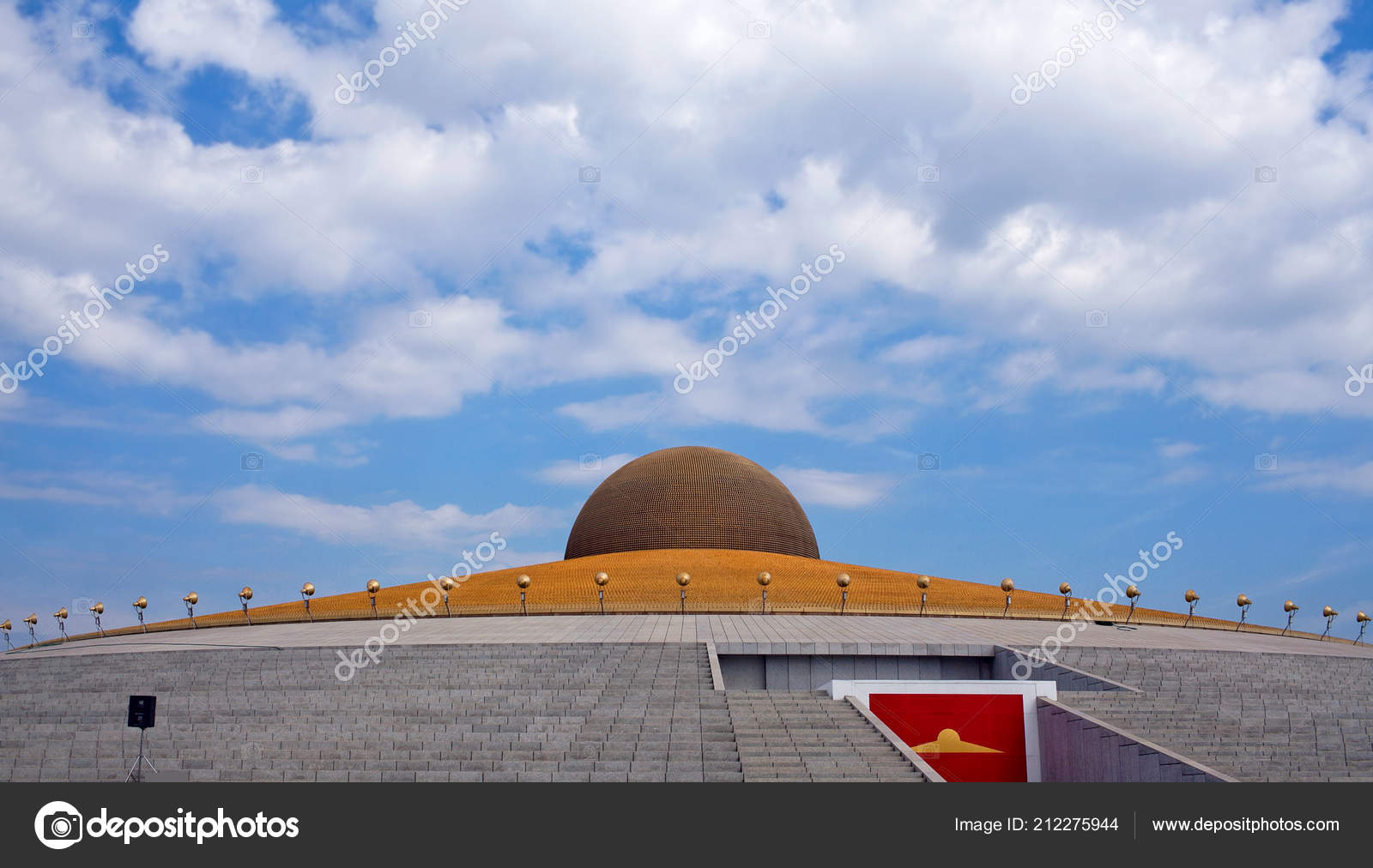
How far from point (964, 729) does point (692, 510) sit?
1738 cm

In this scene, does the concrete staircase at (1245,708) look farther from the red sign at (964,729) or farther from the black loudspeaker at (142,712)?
the black loudspeaker at (142,712)

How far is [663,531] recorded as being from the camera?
2792 centimetres

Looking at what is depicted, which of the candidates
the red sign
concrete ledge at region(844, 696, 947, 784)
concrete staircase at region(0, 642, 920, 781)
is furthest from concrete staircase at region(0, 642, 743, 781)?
the red sign

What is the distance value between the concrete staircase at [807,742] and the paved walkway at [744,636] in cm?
359

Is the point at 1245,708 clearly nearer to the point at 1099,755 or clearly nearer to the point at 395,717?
the point at 1099,755

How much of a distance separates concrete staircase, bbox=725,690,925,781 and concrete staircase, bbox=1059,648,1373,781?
2.85 meters

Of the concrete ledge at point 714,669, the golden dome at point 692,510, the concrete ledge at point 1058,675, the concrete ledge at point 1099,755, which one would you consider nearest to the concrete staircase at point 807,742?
the concrete ledge at point 714,669

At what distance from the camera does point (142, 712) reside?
8297 millimetres

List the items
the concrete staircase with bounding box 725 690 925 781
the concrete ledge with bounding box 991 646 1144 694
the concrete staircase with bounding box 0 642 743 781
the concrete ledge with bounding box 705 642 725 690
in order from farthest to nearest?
the concrete ledge with bounding box 991 646 1144 694
the concrete ledge with bounding box 705 642 725 690
the concrete staircase with bounding box 0 642 743 781
the concrete staircase with bounding box 725 690 925 781

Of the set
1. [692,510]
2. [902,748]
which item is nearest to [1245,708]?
[902,748]

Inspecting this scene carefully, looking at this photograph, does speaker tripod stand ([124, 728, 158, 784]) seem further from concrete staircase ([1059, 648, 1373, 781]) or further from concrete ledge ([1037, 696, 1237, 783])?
concrete staircase ([1059, 648, 1373, 781])

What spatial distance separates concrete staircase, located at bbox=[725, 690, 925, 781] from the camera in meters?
7.97

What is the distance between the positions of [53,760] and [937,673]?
11.1 metres
